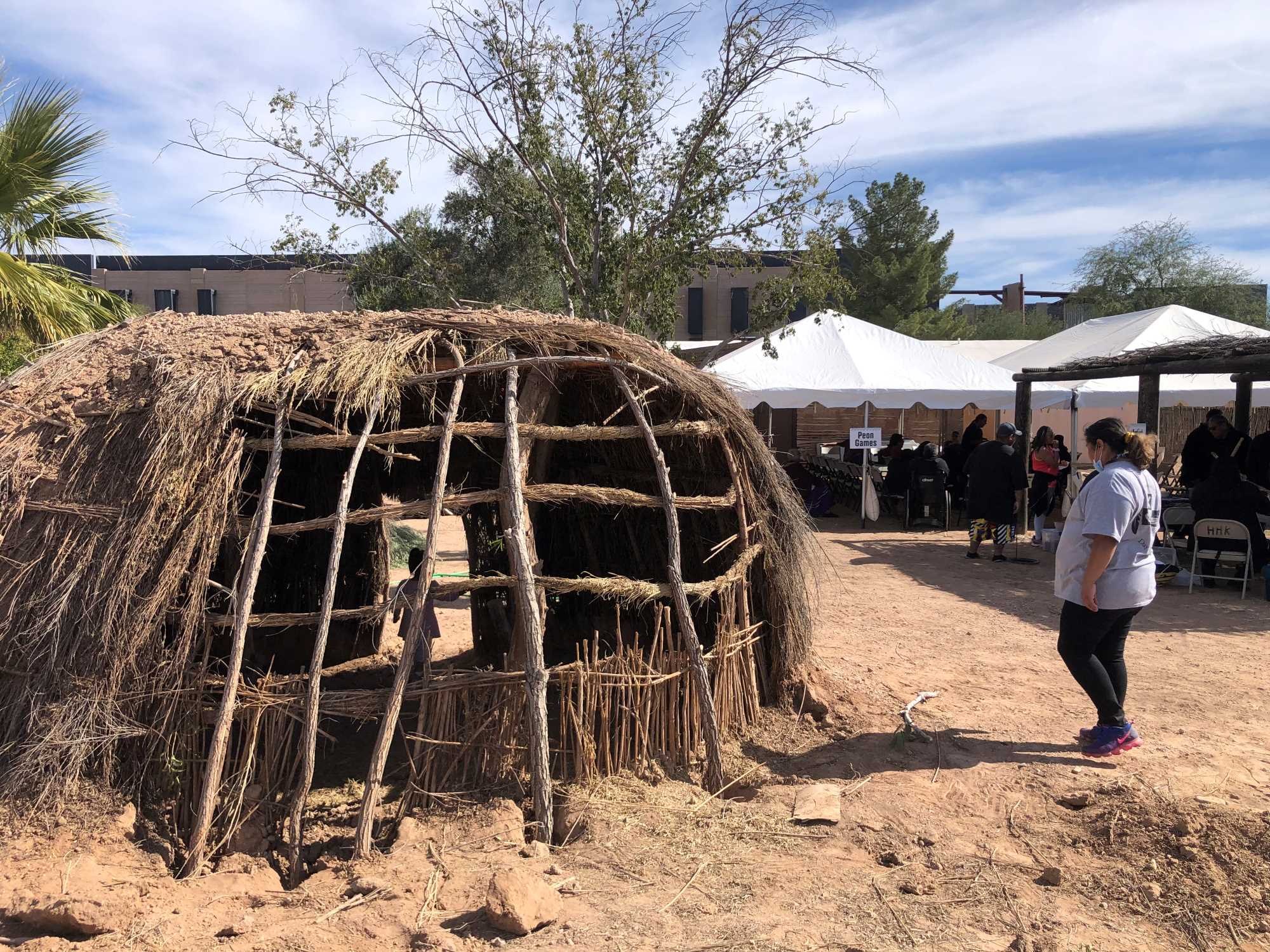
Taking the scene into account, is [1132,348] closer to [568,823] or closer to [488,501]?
[488,501]

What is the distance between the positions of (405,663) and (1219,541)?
8.74m

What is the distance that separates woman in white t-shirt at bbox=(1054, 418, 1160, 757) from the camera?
438 cm

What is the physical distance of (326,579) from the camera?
4.74m

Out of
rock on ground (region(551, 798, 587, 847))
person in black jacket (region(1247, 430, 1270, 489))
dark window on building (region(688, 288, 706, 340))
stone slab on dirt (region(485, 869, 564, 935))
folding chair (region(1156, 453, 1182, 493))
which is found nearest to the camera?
stone slab on dirt (region(485, 869, 564, 935))

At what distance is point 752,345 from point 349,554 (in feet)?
26.7

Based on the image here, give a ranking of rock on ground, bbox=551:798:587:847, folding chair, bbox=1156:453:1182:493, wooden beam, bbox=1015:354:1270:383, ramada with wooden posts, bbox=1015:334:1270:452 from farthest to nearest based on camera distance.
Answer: folding chair, bbox=1156:453:1182:493 < ramada with wooden posts, bbox=1015:334:1270:452 < wooden beam, bbox=1015:354:1270:383 < rock on ground, bbox=551:798:587:847

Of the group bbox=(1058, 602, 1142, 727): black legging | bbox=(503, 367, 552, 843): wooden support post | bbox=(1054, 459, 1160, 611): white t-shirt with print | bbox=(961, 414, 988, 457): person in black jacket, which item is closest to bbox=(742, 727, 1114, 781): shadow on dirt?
bbox=(1058, 602, 1142, 727): black legging

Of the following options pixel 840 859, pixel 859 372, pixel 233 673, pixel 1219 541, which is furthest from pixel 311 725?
pixel 859 372

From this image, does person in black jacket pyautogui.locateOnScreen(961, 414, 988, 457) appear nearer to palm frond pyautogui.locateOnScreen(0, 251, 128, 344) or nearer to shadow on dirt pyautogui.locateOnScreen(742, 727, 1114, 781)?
shadow on dirt pyautogui.locateOnScreen(742, 727, 1114, 781)

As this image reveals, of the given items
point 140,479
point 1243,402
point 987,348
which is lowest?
point 140,479

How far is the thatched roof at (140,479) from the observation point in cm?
397

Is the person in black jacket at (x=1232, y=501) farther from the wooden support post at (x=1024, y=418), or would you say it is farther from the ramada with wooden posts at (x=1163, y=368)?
the wooden support post at (x=1024, y=418)

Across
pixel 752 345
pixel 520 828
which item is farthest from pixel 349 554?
pixel 752 345

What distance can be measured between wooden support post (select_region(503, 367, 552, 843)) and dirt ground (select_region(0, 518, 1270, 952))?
0.60 ft
